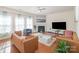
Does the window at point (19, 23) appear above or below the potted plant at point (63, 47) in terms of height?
above

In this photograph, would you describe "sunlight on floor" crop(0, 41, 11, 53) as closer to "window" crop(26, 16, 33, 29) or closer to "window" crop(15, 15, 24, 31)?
"window" crop(15, 15, 24, 31)

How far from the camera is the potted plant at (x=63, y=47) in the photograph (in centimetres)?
222

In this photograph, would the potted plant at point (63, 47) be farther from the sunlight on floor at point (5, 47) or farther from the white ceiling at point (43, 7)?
the sunlight on floor at point (5, 47)

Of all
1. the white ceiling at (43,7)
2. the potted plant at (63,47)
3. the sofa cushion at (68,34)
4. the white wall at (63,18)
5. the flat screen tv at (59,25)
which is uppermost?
the white ceiling at (43,7)

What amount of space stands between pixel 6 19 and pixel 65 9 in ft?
4.06

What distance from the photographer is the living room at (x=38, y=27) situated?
223 cm

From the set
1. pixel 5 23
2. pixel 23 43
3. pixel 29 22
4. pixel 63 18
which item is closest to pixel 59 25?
pixel 63 18

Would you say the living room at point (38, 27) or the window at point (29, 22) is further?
the window at point (29, 22)

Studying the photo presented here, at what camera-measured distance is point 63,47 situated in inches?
87.7

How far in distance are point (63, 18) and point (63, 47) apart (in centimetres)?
61

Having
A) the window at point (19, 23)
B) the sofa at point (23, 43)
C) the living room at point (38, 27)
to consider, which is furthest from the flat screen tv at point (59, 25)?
the window at point (19, 23)

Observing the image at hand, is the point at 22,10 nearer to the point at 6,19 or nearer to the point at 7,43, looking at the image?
the point at 6,19

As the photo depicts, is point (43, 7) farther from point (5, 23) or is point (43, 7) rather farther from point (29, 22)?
point (5, 23)

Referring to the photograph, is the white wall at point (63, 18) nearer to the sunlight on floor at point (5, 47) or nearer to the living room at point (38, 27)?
the living room at point (38, 27)
